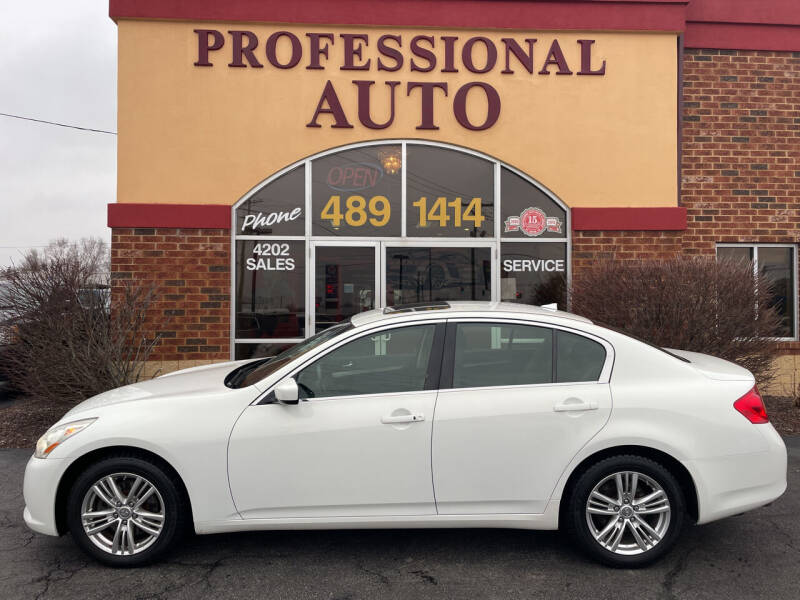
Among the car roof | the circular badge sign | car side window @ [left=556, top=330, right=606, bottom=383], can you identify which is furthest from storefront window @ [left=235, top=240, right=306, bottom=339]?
car side window @ [left=556, top=330, right=606, bottom=383]

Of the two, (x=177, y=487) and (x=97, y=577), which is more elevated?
(x=177, y=487)

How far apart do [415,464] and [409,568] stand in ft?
2.06

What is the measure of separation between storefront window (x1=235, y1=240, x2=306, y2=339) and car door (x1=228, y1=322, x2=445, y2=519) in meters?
5.11

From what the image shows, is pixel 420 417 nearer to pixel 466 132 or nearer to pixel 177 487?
pixel 177 487

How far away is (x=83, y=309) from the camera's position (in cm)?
720

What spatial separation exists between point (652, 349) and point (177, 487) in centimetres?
296

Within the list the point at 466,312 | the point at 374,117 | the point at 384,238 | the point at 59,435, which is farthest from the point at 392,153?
the point at 59,435

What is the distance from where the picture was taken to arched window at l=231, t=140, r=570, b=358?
8.84m

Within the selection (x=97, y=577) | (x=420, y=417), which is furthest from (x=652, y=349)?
(x=97, y=577)

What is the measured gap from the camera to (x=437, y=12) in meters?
9.00

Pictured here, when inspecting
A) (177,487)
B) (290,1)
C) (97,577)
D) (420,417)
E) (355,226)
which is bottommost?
(97,577)

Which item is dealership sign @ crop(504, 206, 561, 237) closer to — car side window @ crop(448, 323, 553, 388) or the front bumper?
car side window @ crop(448, 323, 553, 388)

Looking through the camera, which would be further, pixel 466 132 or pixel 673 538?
pixel 466 132

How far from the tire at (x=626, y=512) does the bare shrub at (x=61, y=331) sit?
18.0 feet
